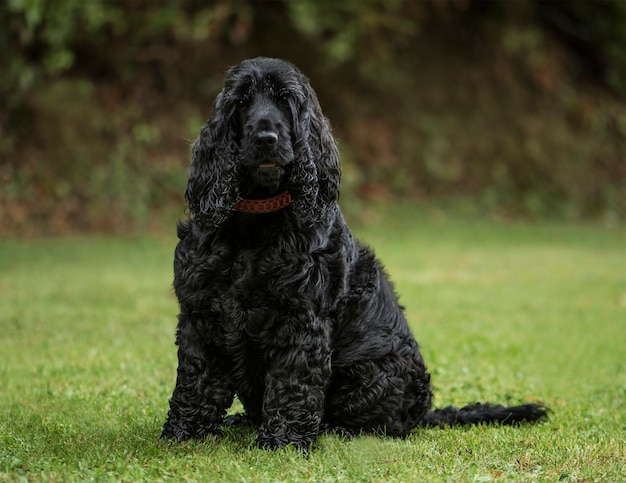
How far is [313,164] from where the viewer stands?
549 cm

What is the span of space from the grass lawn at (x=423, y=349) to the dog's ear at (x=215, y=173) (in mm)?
1426

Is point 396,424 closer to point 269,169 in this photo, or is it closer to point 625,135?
point 269,169

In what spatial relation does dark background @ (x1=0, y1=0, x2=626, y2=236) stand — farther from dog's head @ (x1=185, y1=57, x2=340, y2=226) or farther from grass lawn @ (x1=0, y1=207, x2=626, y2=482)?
dog's head @ (x1=185, y1=57, x2=340, y2=226)

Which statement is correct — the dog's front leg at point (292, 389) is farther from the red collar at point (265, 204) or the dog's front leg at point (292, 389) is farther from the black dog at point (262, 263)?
the red collar at point (265, 204)

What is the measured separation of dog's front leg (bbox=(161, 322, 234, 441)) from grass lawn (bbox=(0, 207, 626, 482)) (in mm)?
193

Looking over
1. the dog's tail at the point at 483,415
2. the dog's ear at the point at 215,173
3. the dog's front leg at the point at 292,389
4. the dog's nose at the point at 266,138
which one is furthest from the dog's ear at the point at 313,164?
the dog's tail at the point at 483,415

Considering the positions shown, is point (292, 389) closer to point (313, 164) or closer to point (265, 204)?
point (265, 204)

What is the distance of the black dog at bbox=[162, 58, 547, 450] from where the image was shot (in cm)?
538

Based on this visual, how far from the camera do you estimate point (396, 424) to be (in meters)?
5.98

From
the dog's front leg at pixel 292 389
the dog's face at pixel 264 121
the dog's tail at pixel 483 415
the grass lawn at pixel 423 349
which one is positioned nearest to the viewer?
the grass lawn at pixel 423 349

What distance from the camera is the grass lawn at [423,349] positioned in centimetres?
517

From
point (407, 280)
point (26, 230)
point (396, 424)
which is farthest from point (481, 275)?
point (396, 424)

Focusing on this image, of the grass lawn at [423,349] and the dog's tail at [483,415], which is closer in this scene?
the grass lawn at [423,349]

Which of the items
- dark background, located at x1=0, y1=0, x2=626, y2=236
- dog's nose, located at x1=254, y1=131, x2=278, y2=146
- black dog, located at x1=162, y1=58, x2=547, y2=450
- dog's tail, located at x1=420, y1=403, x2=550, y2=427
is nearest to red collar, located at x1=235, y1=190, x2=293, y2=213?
black dog, located at x1=162, y1=58, x2=547, y2=450
